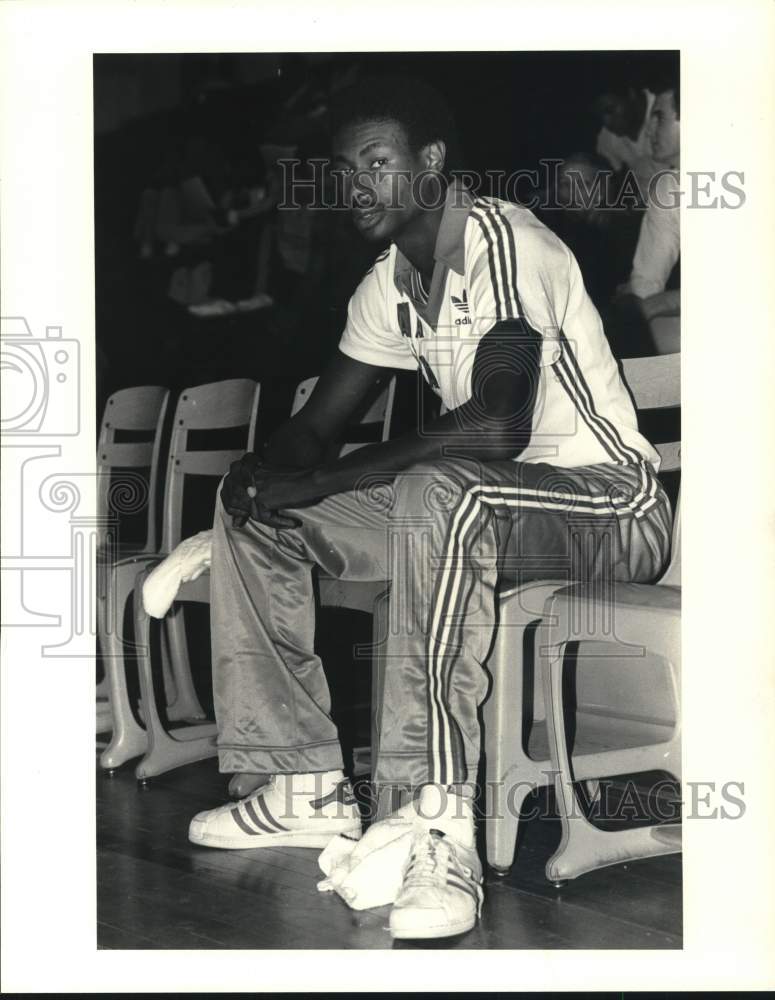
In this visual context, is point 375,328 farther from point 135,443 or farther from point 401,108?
point 135,443

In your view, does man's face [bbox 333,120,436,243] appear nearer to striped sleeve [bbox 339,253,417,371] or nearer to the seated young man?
the seated young man

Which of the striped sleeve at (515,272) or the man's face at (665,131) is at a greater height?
the man's face at (665,131)

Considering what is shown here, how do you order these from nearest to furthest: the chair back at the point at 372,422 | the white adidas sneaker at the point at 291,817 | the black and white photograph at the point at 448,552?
the black and white photograph at the point at 448,552
the white adidas sneaker at the point at 291,817
the chair back at the point at 372,422

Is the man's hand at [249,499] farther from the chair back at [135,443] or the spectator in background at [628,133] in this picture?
the spectator in background at [628,133]

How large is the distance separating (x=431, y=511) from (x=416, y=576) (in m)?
0.11

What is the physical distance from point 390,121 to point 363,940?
1339mm

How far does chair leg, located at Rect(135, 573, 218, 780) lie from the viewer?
Result: 2473 mm

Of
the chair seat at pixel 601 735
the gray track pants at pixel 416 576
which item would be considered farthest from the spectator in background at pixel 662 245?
the chair seat at pixel 601 735

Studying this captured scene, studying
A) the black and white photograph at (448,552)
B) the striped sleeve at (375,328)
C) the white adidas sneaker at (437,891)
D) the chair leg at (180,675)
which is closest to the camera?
the white adidas sneaker at (437,891)

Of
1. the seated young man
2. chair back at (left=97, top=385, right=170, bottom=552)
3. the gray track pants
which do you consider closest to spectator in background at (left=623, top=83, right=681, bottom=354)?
the seated young man

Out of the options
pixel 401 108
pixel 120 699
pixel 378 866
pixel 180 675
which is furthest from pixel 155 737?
pixel 401 108

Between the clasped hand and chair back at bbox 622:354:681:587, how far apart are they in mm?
615

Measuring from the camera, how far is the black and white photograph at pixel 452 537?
1829mm

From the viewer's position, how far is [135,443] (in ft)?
8.88
